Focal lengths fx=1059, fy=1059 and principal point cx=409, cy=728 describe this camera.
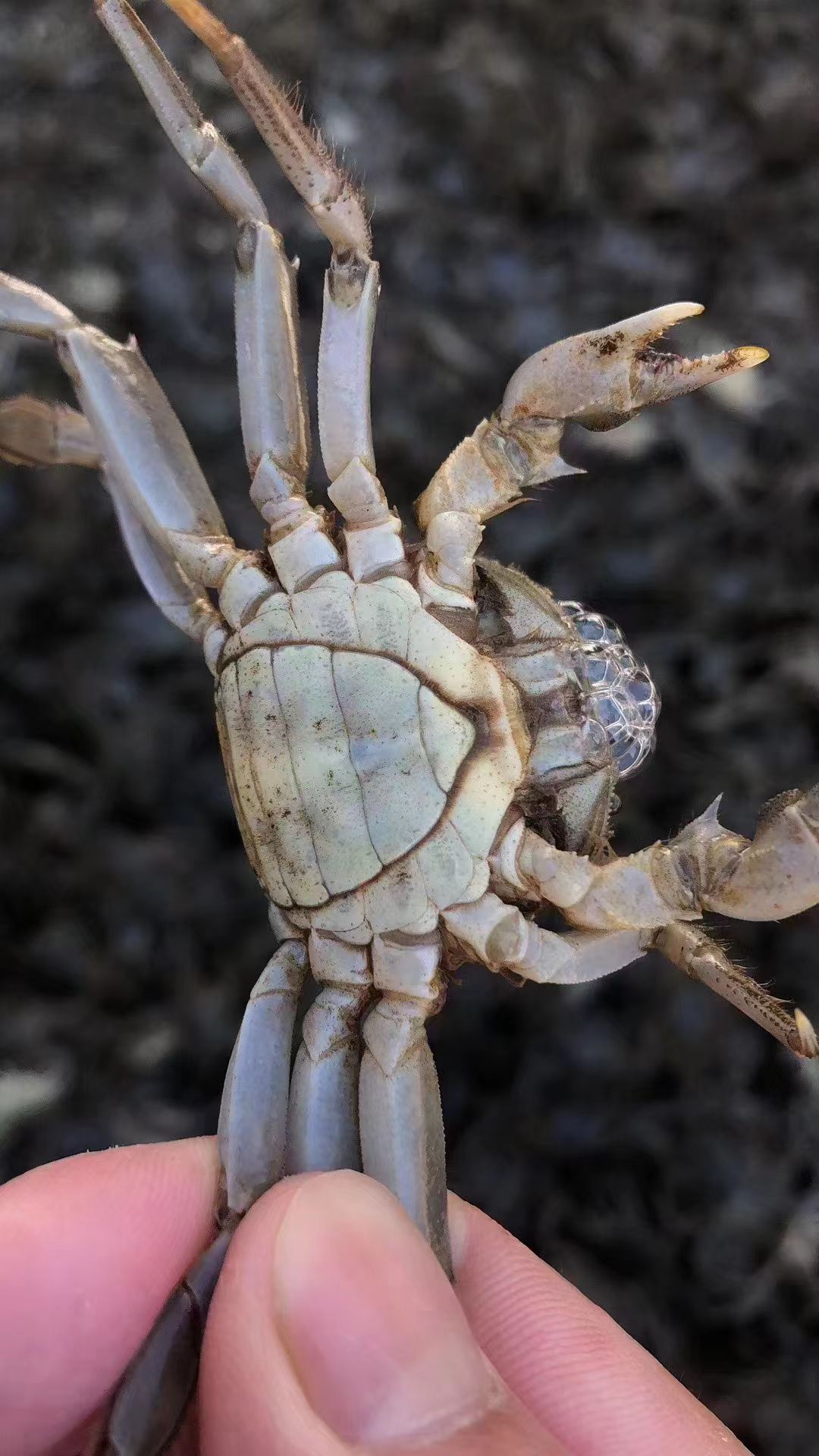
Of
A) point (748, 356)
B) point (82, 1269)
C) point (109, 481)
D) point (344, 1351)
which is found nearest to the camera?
point (344, 1351)

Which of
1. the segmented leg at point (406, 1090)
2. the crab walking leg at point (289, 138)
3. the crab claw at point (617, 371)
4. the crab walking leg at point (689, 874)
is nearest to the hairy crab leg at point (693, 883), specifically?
the crab walking leg at point (689, 874)

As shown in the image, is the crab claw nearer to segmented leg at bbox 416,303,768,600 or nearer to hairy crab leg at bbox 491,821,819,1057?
segmented leg at bbox 416,303,768,600

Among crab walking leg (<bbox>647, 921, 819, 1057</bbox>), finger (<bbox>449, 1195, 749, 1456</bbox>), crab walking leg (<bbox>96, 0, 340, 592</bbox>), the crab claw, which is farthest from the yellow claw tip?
finger (<bbox>449, 1195, 749, 1456</bbox>)

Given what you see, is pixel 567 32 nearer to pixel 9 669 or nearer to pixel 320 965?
pixel 9 669

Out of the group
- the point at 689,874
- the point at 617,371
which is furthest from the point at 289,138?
the point at 689,874

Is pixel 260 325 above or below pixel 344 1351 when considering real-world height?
above

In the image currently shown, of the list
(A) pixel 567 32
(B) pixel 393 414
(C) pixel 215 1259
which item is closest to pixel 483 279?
(B) pixel 393 414

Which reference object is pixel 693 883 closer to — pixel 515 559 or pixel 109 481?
pixel 515 559

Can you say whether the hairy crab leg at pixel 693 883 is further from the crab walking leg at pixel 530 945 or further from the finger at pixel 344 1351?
the finger at pixel 344 1351
